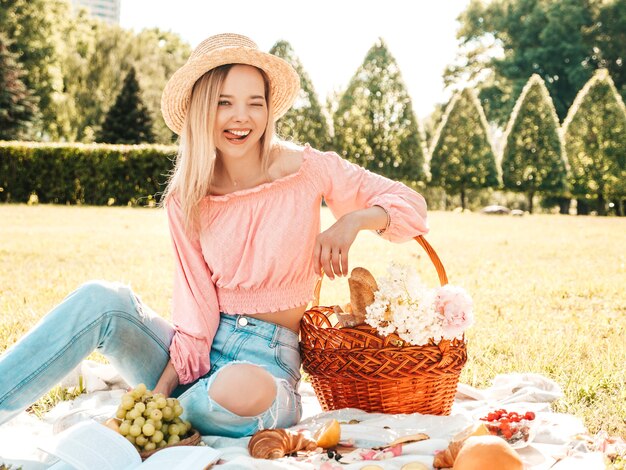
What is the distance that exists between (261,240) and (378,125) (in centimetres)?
1486

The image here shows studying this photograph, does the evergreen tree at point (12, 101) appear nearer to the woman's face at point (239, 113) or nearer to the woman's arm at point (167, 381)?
the woman's face at point (239, 113)

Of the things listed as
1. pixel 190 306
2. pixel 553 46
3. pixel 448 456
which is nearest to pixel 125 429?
pixel 190 306

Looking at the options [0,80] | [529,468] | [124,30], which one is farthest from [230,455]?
[124,30]

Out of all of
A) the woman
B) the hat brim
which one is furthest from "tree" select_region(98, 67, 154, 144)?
the woman

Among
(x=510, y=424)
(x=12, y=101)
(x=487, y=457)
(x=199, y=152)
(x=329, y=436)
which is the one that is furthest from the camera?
(x=12, y=101)

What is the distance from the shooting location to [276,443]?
236 cm

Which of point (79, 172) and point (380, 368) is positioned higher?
point (79, 172)

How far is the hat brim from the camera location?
9.43 ft

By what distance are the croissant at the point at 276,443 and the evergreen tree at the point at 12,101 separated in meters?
26.7

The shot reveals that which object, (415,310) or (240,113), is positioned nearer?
(415,310)

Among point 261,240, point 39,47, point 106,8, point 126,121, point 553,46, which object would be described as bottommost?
point 261,240

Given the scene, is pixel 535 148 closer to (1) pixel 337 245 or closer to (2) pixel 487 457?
(1) pixel 337 245

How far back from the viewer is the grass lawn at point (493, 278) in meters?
3.75

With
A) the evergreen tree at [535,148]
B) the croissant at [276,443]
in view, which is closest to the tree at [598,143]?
the evergreen tree at [535,148]
